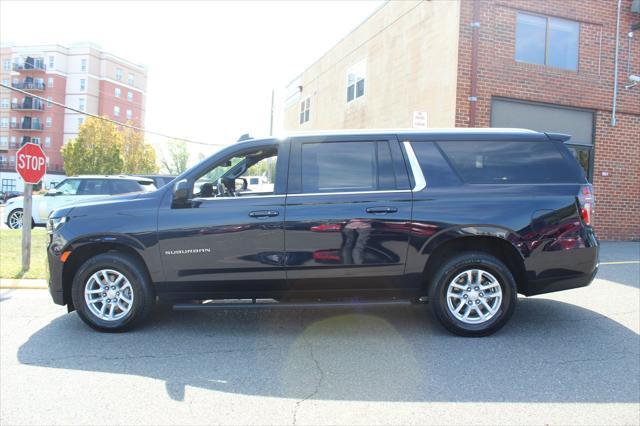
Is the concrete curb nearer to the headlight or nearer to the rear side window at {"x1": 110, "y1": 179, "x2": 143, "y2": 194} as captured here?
the headlight

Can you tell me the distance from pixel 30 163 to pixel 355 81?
12.9m

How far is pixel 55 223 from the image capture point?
16.2ft

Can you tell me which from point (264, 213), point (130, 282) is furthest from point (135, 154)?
point (264, 213)

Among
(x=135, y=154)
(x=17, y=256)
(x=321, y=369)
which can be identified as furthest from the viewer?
(x=135, y=154)

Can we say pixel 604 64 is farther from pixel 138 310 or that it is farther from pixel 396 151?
pixel 138 310

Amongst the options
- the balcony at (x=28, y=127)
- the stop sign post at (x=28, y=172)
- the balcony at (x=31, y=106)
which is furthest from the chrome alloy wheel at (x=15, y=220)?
the balcony at (x=31, y=106)

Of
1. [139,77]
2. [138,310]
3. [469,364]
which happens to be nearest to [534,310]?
[469,364]

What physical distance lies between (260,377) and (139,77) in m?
83.8

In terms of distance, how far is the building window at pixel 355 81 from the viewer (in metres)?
17.8

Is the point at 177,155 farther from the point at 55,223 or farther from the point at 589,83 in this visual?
the point at 55,223

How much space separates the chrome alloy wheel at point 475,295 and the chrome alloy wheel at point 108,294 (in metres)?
3.13

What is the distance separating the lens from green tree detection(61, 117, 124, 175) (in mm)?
46219

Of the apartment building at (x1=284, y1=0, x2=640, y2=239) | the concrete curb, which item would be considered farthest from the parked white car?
the apartment building at (x1=284, y1=0, x2=640, y2=239)

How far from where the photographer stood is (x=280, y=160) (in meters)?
4.85
